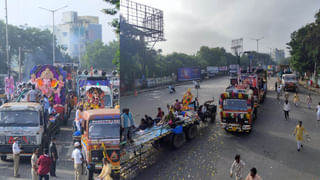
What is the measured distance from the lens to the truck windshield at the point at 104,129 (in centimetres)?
320

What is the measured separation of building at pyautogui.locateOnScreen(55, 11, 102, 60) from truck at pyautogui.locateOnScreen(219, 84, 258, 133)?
87.2 inches

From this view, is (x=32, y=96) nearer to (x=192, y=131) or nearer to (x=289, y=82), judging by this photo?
(x=192, y=131)

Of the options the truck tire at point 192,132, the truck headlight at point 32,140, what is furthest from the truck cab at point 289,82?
the truck headlight at point 32,140

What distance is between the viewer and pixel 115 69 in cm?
321

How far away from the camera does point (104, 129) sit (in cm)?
323

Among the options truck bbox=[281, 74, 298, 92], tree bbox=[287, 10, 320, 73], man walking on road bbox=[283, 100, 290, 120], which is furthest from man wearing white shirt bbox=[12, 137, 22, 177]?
tree bbox=[287, 10, 320, 73]

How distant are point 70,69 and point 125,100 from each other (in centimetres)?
118

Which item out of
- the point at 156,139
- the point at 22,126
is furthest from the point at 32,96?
the point at 156,139

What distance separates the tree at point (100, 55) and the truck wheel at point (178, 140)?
7.12 ft

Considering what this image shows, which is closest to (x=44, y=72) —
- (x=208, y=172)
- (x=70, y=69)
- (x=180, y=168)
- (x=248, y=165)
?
(x=70, y=69)

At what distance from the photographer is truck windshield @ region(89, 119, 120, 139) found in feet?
10.5

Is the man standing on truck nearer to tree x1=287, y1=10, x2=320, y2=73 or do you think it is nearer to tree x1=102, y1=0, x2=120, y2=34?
tree x1=102, y1=0, x2=120, y2=34

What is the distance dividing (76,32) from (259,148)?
110 inches

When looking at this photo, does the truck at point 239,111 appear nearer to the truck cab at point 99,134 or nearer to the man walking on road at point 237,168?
the man walking on road at point 237,168
